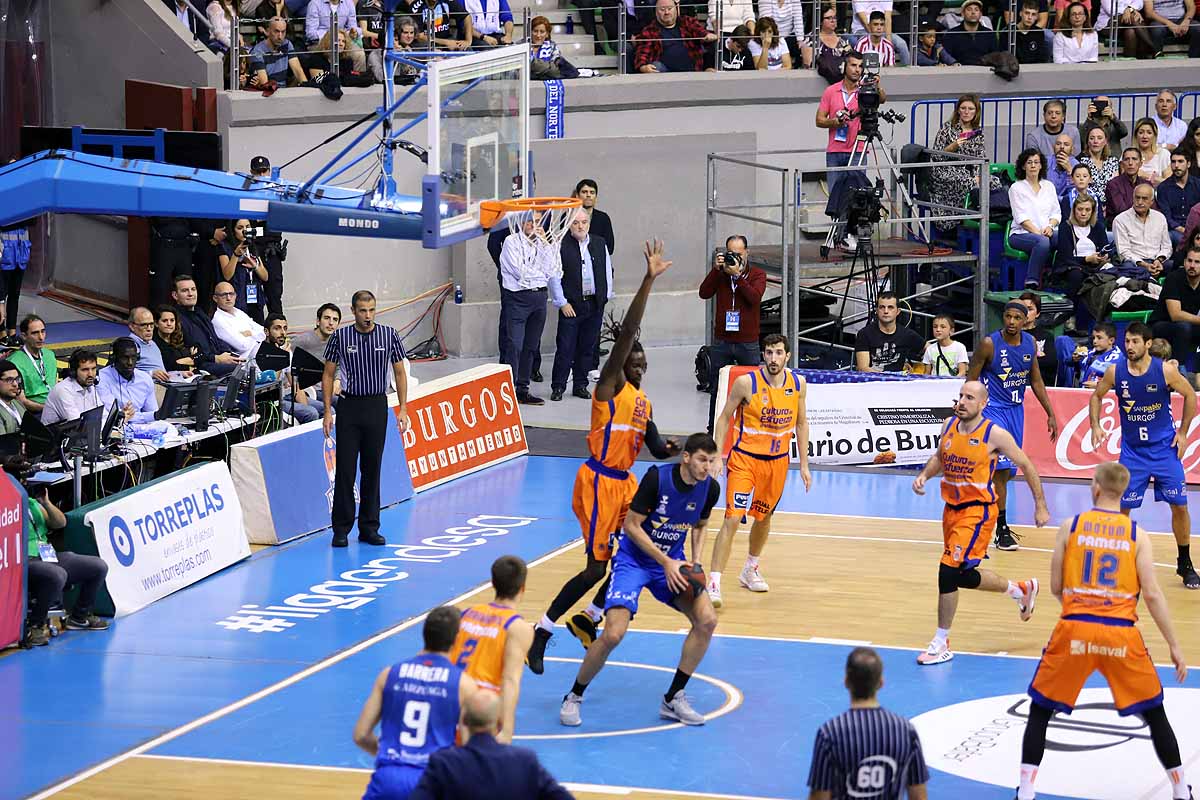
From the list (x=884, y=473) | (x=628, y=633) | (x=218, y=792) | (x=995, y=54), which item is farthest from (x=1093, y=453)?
(x=218, y=792)

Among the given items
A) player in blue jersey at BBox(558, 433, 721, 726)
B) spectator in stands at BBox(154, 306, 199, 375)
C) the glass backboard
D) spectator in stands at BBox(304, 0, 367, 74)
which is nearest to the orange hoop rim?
the glass backboard

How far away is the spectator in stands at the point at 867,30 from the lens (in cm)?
2505

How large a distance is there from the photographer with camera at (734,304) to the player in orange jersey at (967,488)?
660cm

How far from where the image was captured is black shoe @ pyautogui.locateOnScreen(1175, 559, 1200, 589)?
549 inches

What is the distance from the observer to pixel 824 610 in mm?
13430

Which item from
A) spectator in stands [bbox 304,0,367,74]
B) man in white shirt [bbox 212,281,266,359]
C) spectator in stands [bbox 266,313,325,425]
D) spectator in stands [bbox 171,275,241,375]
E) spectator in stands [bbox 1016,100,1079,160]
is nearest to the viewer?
spectator in stands [bbox 266,313,325,425]

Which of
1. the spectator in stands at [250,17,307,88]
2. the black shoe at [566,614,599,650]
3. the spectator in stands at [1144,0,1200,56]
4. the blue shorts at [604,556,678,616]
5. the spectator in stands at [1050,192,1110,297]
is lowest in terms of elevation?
the black shoe at [566,614,599,650]

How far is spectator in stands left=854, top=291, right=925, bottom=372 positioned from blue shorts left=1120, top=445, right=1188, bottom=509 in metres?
4.71

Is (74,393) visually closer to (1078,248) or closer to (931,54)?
(1078,248)

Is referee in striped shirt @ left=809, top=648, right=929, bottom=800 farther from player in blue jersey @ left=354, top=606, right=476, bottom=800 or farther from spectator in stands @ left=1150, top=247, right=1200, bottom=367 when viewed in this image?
spectator in stands @ left=1150, top=247, right=1200, bottom=367

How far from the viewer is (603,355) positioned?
78.0ft

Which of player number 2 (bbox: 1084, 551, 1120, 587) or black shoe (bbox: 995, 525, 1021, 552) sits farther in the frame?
black shoe (bbox: 995, 525, 1021, 552)

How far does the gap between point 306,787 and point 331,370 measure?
216 inches

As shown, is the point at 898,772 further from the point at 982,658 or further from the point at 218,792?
the point at 982,658
